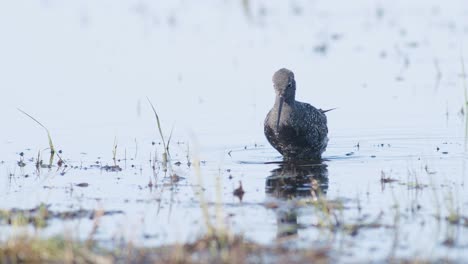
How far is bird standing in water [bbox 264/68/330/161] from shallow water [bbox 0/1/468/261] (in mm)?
202

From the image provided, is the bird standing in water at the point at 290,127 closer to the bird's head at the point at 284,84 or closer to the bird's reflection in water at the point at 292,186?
the bird's head at the point at 284,84

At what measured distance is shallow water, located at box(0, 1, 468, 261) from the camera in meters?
7.90

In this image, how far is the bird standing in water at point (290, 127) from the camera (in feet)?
36.5

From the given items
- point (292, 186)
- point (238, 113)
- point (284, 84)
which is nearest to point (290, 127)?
point (284, 84)

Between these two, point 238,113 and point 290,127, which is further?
point 238,113

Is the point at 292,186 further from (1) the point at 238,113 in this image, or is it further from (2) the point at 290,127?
(1) the point at 238,113

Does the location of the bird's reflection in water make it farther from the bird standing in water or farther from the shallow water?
the bird standing in water

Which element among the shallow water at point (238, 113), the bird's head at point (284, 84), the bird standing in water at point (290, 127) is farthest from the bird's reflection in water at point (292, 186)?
the bird's head at point (284, 84)

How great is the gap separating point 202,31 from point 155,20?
1375 mm

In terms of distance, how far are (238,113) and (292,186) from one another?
388 centimetres

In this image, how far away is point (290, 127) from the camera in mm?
11148

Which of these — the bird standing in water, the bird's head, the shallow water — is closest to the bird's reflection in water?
the shallow water

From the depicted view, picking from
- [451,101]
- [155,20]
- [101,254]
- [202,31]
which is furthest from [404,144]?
[155,20]

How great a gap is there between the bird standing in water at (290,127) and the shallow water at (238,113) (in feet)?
0.66
